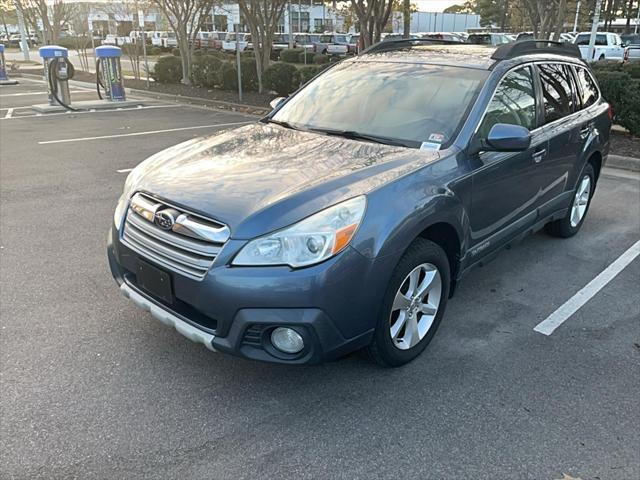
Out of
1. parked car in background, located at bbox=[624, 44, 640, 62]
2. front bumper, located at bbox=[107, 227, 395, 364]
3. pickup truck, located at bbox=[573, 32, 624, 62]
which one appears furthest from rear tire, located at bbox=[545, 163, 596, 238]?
pickup truck, located at bbox=[573, 32, 624, 62]

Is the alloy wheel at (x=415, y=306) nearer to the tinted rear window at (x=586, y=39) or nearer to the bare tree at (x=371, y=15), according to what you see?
the bare tree at (x=371, y=15)

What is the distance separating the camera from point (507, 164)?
12.2ft

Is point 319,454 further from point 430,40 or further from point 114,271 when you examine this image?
point 430,40

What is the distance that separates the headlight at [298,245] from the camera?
8.41 ft

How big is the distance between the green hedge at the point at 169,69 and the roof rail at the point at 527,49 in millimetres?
15904

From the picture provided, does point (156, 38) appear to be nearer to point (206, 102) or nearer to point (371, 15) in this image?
point (206, 102)

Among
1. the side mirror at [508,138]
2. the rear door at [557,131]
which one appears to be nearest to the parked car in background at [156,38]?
the rear door at [557,131]

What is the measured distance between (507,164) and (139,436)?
276cm

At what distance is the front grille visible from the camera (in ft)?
8.68

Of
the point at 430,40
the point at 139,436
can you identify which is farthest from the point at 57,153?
the point at 139,436

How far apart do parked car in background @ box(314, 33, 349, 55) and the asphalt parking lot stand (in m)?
32.5

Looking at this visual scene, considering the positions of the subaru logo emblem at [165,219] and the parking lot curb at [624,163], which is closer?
the subaru logo emblem at [165,219]

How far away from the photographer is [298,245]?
102 inches

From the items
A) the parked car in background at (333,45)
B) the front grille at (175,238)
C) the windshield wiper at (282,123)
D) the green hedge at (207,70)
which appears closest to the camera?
the front grille at (175,238)
